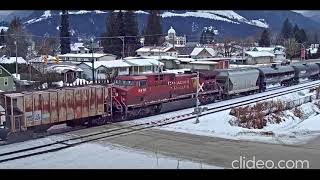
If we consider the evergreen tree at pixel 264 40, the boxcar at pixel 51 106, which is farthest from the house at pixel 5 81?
the evergreen tree at pixel 264 40

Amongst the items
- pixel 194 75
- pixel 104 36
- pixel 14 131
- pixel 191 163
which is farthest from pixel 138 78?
pixel 104 36

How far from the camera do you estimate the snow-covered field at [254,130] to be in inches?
468

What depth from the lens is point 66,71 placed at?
2556 cm

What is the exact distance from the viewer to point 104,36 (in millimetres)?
34906

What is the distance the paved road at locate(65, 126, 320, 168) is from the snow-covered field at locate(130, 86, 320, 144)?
0.61 m

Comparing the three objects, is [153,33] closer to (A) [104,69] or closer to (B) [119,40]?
(B) [119,40]

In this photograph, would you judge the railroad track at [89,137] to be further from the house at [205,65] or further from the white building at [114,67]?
the house at [205,65]

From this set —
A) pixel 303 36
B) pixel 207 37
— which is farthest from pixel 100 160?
pixel 207 37

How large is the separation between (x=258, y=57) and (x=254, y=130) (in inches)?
1041

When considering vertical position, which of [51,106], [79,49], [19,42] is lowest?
[51,106]

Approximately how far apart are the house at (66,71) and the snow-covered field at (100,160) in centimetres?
1516

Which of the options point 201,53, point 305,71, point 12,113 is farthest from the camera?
point 201,53
